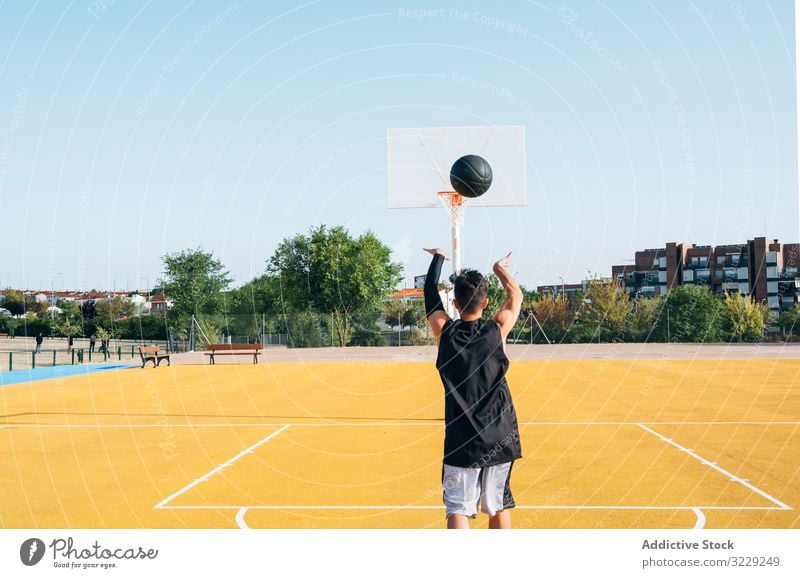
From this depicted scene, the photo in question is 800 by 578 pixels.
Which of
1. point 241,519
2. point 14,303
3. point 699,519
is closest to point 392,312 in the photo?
point 241,519

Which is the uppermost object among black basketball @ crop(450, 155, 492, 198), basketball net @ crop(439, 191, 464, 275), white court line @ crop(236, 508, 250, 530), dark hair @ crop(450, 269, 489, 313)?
basketball net @ crop(439, 191, 464, 275)

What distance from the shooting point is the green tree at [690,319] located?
53188 millimetres

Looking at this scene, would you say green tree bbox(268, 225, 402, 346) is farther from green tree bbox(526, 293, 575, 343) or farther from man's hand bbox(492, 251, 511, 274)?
man's hand bbox(492, 251, 511, 274)

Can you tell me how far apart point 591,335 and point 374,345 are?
15565mm

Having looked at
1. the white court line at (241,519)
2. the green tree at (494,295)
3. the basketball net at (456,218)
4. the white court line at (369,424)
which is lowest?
the white court line at (369,424)

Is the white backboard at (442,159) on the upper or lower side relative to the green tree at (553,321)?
upper

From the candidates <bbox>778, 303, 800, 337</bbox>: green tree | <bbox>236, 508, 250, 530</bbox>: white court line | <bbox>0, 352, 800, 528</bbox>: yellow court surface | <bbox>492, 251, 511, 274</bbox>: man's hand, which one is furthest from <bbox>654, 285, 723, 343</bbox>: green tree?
<bbox>492, 251, 511, 274</bbox>: man's hand

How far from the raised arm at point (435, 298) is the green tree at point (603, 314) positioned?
50.9 metres

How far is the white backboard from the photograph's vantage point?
22844mm

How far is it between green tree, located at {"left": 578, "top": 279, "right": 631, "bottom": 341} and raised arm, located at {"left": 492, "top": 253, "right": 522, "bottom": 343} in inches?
2003

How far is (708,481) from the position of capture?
358 inches

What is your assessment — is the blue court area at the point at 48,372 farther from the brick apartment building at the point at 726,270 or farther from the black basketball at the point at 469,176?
the brick apartment building at the point at 726,270

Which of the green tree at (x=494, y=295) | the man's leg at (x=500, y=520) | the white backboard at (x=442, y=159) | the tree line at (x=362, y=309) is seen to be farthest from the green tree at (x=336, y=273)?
the man's leg at (x=500, y=520)
